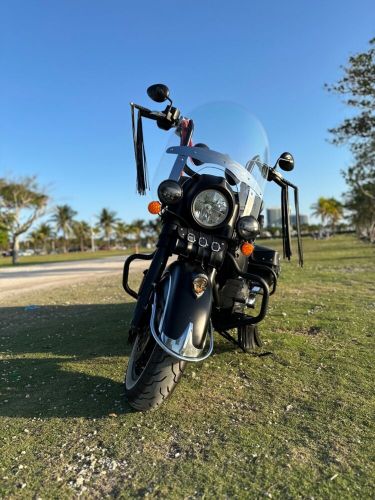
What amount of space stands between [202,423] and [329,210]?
95480 mm

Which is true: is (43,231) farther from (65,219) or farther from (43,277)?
(43,277)

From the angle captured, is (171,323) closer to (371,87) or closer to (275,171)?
(275,171)

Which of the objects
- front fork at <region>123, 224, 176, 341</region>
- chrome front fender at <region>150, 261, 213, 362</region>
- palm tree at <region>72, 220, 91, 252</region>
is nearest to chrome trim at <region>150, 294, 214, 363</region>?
chrome front fender at <region>150, 261, 213, 362</region>

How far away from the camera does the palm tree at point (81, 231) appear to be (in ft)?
359

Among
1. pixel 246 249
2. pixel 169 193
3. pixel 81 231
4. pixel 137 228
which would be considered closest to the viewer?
pixel 169 193

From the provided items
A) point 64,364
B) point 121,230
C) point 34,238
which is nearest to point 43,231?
point 34,238

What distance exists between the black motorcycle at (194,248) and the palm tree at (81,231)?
10818 centimetres

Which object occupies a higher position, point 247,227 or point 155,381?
point 247,227

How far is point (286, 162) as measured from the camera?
4.48 metres

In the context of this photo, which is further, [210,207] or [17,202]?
[17,202]

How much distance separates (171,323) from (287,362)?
1774 mm

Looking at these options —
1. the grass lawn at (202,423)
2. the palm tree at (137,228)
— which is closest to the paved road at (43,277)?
the grass lawn at (202,423)

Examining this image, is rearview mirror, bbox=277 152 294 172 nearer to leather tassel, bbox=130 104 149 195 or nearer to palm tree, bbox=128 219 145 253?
leather tassel, bbox=130 104 149 195

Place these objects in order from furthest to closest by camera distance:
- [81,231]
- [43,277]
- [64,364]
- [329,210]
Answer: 1. [81,231]
2. [329,210]
3. [43,277]
4. [64,364]
